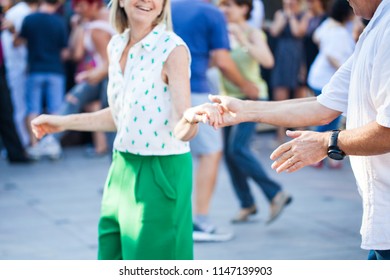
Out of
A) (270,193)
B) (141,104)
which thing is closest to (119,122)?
(141,104)

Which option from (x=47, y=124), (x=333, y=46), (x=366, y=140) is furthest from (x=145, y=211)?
(x=333, y=46)

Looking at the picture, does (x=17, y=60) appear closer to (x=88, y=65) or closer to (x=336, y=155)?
(x=88, y=65)

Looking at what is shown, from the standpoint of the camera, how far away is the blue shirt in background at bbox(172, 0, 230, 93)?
253 inches

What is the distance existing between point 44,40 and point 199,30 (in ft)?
15.2

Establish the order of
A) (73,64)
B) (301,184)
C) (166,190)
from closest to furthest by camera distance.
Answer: (166,190) → (301,184) → (73,64)

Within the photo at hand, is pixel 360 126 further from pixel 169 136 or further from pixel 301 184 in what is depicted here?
pixel 301 184

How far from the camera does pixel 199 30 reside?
6.45m

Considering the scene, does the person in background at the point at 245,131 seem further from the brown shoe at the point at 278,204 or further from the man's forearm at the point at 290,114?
the man's forearm at the point at 290,114

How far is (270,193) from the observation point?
7031 millimetres

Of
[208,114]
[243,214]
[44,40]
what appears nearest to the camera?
[208,114]

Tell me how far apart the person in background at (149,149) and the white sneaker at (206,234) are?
8.35 ft

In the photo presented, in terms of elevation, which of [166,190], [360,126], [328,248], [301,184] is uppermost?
[360,126]

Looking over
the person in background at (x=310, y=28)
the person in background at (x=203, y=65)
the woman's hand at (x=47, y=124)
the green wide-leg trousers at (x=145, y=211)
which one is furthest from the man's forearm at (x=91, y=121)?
the person in background at (x=310, y=28)

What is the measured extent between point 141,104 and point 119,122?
0.17 meters
